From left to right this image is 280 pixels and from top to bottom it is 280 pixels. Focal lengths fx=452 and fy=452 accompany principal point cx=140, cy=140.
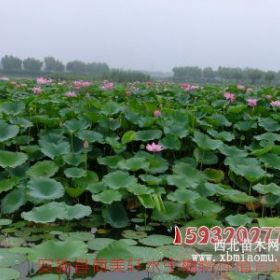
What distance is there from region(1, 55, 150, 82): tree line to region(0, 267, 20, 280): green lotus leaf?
42.1 ft

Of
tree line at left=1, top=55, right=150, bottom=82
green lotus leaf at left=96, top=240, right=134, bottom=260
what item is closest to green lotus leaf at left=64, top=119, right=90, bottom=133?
green lotus leaf at left=96, top=240, right=134, bottom=260

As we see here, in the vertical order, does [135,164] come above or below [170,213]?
above

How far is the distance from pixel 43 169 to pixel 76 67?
19.4 metres

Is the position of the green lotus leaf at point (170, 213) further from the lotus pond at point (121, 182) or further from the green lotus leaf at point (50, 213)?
the green lotus leaf at point (50, 213)

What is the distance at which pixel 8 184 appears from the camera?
2.99 m

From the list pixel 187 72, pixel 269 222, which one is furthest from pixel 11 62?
pixel 269 222

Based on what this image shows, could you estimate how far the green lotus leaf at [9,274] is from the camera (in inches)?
80.0

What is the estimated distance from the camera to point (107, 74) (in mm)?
16375

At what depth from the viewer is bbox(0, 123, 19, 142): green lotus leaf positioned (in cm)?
343

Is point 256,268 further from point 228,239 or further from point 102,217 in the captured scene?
point 102,217

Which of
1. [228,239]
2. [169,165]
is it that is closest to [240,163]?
[169,165]

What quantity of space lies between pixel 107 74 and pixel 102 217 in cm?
1377

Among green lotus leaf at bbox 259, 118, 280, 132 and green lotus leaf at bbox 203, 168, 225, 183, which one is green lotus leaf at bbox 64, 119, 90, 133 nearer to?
green lotus leaf at bbox 203, 168, 225, 183

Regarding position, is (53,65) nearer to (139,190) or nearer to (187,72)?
(187,72)
